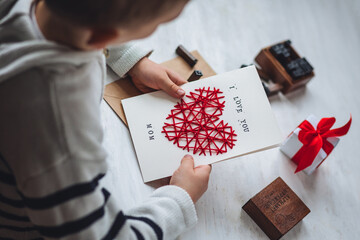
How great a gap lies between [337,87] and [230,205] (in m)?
0.43

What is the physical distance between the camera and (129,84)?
2.35 ft

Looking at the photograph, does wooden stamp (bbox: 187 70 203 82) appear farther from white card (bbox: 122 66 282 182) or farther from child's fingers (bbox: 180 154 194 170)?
child's fingers (bbox: 180 154 194 170)

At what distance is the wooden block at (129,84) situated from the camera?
68cm

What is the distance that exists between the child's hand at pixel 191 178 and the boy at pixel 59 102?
0.52 ft

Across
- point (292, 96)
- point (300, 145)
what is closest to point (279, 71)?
point (292, 96)

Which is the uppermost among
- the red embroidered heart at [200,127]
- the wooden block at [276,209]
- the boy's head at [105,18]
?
the boy's head at [105,18]

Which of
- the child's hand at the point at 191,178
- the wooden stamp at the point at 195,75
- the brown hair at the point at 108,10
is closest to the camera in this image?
the brown hair at the point at 108,10

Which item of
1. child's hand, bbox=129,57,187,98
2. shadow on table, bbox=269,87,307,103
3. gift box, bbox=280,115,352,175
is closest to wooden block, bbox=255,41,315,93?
shadow on table, bbox=269,87,307,103

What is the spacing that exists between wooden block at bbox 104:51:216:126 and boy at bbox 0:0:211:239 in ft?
0.60

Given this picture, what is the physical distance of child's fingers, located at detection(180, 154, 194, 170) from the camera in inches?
24.1

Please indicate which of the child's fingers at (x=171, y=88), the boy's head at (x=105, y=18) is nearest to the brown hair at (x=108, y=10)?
the boy's head at (x=105, y=18)

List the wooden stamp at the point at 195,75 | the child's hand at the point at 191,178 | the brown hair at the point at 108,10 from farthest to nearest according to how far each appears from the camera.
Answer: the wooden stamp at the point at 195,75 < the child's hand at the point at 191,178 < the brown hair at the point at 108,10

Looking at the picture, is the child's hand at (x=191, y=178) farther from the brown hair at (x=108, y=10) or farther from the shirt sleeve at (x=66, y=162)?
the brown hair at (x=108, y=10)

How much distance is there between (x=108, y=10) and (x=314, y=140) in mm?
486
